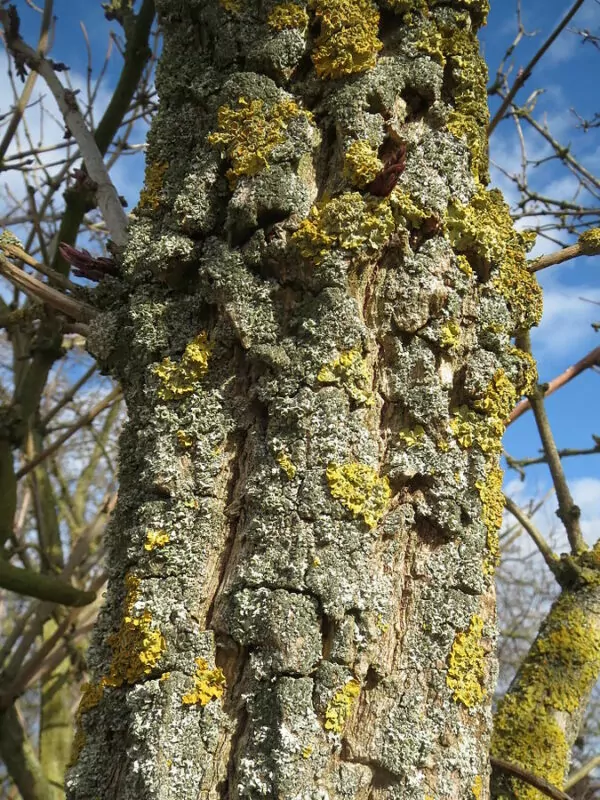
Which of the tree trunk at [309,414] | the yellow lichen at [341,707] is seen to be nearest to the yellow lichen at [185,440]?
the tree trunk at [309,414]

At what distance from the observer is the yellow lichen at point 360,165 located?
1.18 meters

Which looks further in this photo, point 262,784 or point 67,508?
point 67,508

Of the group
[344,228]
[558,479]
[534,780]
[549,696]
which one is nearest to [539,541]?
[558,479]

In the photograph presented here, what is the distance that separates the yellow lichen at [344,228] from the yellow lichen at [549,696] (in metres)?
1.32

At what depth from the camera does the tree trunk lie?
1.01 m

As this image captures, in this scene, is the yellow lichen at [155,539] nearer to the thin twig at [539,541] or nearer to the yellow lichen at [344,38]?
the yellow lichen at [344,38]

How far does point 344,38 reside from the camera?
1.25 m

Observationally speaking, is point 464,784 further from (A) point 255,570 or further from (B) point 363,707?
(A) point 255,570

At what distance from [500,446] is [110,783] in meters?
0.86

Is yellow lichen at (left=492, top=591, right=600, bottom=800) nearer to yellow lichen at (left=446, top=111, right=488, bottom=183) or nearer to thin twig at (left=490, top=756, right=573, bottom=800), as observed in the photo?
thin twig at (left=490, top=756, right=573, bottom=800)

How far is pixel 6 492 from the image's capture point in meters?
2.61

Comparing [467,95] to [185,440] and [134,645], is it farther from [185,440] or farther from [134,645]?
[134,645]

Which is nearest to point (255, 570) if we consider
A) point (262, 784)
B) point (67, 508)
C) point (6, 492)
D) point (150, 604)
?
point (150, 604)

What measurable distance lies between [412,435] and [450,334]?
0.66 ft
